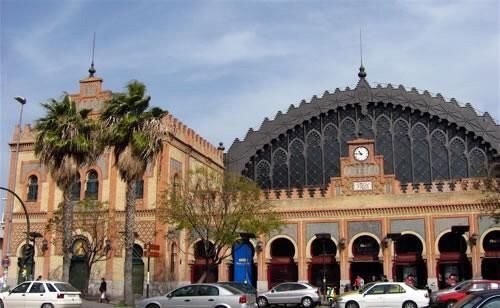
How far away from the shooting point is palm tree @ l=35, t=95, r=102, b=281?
1275 inches

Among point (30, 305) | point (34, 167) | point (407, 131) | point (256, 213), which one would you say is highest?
point (407, 131)

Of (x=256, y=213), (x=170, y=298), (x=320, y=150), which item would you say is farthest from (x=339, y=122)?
(x=170, y=298)

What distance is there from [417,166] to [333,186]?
322 inches

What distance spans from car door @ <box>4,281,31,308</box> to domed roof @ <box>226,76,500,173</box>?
27829 millimetres

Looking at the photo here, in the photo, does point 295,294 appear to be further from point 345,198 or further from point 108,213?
point 108,213

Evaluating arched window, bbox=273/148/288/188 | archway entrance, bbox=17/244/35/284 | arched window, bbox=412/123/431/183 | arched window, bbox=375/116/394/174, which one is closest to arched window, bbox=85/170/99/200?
archway entrance, bbox=17/244/35/284

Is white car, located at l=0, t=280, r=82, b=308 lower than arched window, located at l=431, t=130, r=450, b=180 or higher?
lower

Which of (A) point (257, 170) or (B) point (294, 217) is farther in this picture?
(A) point (257, 170)

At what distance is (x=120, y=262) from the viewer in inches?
1630

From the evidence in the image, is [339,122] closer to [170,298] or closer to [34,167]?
[34,167]

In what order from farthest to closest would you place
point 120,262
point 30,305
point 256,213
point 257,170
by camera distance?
point 257,170 < point 120,262 < point 256,213 < point 30,305

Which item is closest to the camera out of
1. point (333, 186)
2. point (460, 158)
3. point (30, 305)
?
point (30, 305)

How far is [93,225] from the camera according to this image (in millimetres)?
40469

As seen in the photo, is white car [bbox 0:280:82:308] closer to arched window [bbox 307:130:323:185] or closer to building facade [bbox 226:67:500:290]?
building facade [bbox 226:67:500:290]
